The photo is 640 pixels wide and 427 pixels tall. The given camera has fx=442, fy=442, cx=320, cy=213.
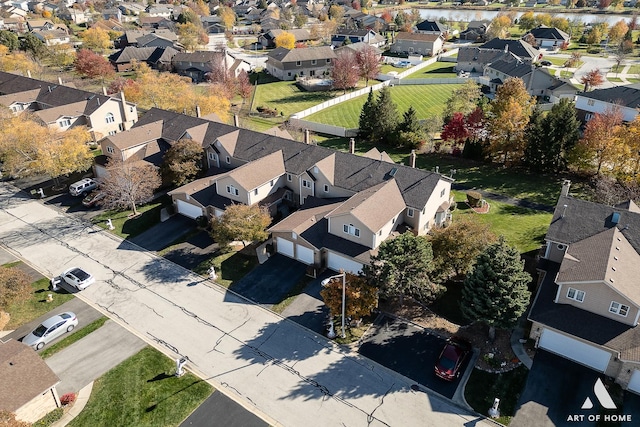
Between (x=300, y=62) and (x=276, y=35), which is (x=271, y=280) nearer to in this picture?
(x=300, y=62)

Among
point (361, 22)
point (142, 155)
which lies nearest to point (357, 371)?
point (142, 155)

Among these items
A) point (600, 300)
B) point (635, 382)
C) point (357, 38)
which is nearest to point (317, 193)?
point (600, 300)

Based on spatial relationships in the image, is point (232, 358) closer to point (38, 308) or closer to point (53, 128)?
point (38, 308)

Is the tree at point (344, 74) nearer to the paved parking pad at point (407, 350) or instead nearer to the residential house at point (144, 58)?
the residential house at point (144, 58)

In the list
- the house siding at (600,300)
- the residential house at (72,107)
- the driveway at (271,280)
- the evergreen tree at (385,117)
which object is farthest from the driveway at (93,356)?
the evergreen tree at (385,117)

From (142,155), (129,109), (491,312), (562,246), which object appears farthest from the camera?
(129,109)
